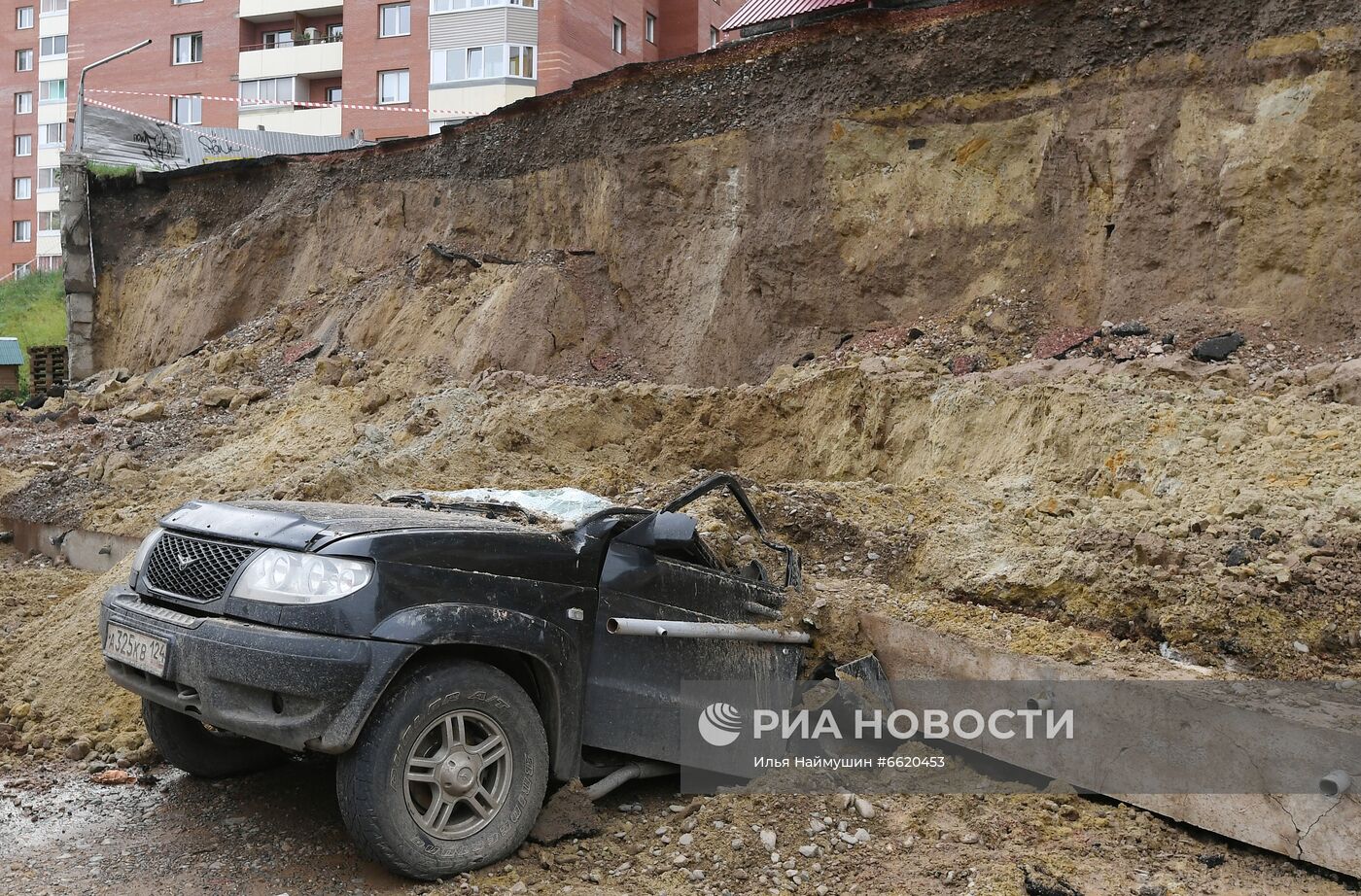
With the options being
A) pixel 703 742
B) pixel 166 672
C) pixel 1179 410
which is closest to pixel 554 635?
pixel 703 742

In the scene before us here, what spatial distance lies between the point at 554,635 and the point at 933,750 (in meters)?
2.06

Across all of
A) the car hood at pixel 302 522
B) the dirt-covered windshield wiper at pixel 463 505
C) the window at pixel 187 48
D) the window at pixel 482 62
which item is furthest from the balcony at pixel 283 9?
the car hood at pixel 302 522

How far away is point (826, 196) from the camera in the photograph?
1368cm

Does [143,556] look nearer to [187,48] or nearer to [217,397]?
[217,397]

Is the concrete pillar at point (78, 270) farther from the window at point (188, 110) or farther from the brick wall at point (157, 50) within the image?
the window at point (188, 110)

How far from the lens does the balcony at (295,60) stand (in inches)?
1521

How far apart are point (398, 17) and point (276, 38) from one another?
610 cm

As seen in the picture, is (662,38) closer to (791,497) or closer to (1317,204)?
(1317,204)

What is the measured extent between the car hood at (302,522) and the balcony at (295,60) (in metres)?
37.8

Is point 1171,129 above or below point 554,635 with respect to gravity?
above

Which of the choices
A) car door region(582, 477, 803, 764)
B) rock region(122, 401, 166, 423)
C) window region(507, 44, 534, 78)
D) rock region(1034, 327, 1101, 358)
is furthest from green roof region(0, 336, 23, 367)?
car door region(582, 477, 803, 764)

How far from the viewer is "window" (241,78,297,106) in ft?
130

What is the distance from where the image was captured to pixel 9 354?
2695 centimetres

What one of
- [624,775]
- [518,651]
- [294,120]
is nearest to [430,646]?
[518,651]
